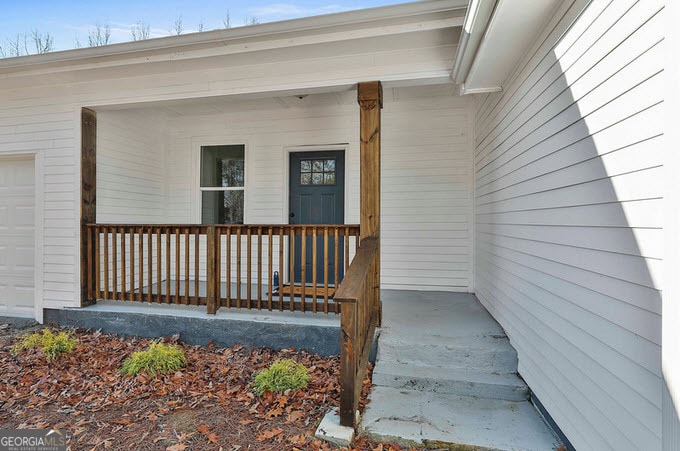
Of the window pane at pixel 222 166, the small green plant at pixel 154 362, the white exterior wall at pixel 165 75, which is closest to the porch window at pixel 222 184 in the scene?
the window pane at pixel 222 166

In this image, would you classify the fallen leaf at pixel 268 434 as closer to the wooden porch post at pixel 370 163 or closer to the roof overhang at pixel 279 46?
the wooden porch post at pixel 370 163

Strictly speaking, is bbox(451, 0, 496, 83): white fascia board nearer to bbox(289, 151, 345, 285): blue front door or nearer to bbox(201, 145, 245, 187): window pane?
bbox(289, 151, 345, 285): blue front door

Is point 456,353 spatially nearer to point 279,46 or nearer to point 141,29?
point 279,46

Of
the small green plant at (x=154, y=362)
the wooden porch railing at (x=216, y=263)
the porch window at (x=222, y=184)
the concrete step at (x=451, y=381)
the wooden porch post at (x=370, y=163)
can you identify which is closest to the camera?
the concrete step at (x=451, y=381)

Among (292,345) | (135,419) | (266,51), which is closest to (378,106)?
(266,51)

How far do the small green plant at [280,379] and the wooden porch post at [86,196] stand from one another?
266 cm

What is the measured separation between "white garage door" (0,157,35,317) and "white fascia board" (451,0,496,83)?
505 cm

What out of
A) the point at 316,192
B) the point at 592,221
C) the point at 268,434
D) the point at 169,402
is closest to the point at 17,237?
the point at 169,402

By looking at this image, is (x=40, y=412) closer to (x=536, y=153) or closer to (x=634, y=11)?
(x=536, y=153)

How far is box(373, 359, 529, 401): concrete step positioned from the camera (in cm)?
257

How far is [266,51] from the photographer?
10.7ft

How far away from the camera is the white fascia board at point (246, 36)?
9.09 feet

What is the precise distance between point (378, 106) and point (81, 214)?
3.55 meters

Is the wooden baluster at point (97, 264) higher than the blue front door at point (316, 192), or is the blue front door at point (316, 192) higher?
the blue front door at point (316, 192)
